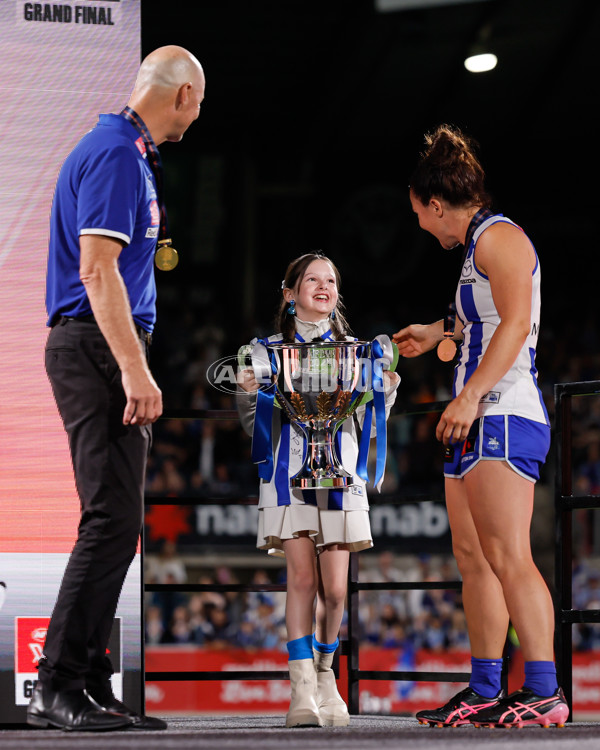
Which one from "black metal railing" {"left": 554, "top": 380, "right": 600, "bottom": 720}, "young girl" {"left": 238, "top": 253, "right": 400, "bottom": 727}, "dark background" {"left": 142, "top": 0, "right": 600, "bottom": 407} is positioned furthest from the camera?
"dark background" {"left": 142, "top": 0, "right": 600, "bottom": 407}

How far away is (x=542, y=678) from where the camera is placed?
248cm

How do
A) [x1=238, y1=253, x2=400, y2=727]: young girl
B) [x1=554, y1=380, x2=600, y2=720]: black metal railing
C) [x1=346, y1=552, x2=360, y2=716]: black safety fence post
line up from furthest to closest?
[x1=346, y1=552, x2=360, y2=716]: black safety fence post
[x1=554, y1=380, x2=600, y2=720]: black metal railing
[x1=238, y1=253, x2=400, y2=727]: young girl

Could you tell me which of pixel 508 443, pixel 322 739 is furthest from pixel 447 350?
pixel 322 739

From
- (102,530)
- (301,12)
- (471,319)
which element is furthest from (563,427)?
(301,12)

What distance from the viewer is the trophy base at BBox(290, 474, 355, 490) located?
2656 millimetres

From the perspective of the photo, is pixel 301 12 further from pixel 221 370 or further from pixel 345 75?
pixel 221 370

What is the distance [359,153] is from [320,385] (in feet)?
39.4

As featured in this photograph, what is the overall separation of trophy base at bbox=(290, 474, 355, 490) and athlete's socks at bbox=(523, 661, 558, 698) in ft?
2.04

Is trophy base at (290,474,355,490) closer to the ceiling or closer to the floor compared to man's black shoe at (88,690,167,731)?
closer to the ceiling

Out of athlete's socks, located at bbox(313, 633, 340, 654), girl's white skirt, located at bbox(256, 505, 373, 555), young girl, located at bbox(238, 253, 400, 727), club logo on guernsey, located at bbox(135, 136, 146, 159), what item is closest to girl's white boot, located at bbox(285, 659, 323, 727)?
young girl, located at bbox(238, 253, 400, 727)

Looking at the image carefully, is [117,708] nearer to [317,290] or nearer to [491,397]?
[491,397]

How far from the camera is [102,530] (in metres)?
2.29

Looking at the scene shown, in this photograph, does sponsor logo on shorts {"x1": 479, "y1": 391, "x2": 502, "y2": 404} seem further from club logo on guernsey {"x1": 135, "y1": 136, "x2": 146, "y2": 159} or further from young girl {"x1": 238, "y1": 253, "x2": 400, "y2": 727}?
club logo on guernsey {"x1": 135, "y1": 136, "x2": 146, "y2": 159}

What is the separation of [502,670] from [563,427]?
713 millimetres
